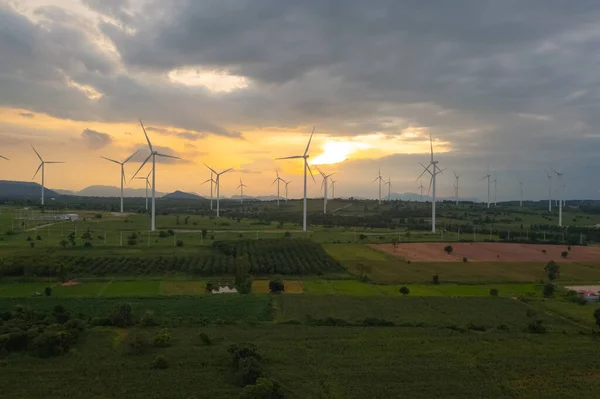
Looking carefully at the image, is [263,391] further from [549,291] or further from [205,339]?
[549,291]

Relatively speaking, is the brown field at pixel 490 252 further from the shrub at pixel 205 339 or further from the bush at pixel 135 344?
the bush at pixel 135 344

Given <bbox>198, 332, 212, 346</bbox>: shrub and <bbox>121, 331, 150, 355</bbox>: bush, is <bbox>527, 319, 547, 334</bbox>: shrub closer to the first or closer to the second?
<bbox>198, 332, 212, 346</bbox>: shrub

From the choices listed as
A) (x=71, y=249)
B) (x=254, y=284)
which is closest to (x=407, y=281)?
(x=254, y=284)

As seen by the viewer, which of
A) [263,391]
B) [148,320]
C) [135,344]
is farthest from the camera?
[148,320]

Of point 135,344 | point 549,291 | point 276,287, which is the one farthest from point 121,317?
point 549,291

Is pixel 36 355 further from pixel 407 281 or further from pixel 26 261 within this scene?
pixel 407 281

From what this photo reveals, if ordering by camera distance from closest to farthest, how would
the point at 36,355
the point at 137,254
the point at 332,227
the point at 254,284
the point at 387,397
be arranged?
the point at 387,397, the point at 36,355, the point at 254,284, the point at 137,254, the point at 332,227
